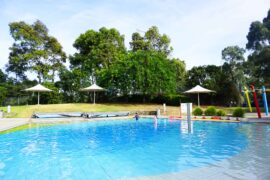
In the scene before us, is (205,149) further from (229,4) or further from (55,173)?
(229,4)

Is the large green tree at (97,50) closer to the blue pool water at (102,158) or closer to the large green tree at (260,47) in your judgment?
the large green tree at (260,47)

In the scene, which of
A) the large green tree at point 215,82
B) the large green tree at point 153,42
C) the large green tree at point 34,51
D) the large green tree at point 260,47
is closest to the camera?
the large green tree at point 260,47

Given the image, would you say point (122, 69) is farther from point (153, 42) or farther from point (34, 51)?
point (34, 51)

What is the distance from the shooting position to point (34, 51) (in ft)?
106

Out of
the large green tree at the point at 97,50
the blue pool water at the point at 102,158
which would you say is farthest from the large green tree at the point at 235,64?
the blue pool water at the point at 102,158

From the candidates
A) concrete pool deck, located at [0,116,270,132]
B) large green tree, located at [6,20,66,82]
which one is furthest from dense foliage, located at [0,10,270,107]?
concrete pool deck, located at [0,116,270,132]

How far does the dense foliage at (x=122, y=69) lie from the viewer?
28.1 meters

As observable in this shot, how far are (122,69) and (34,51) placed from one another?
14.3 metres

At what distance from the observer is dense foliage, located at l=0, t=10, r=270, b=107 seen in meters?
28.1

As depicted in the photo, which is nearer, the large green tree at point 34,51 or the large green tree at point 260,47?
the large green tree at point 260,47

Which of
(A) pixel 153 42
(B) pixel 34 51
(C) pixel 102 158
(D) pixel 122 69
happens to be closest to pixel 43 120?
(D) pixel 122 69

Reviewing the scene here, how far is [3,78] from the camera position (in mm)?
35094

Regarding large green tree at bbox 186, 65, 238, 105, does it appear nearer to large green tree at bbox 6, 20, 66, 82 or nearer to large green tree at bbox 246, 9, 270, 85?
large green tree at bbox 246, 9, 270, 85

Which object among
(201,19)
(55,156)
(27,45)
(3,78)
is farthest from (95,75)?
(55,156)
